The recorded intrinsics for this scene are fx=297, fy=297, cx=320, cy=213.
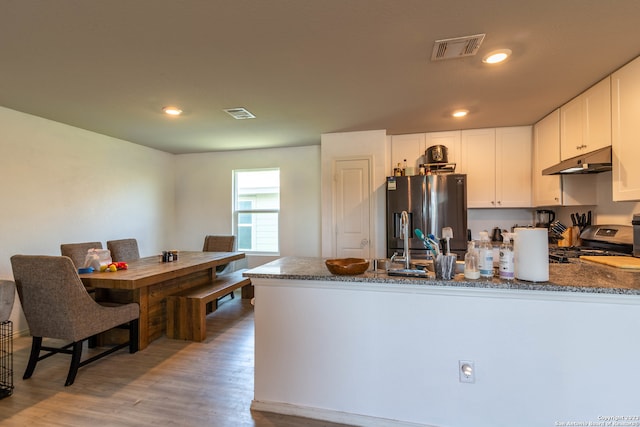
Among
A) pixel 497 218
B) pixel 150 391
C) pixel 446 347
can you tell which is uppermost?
pixel 497 218

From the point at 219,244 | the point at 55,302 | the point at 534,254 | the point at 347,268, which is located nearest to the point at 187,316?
the point at 55,302

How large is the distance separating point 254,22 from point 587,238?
342 cm

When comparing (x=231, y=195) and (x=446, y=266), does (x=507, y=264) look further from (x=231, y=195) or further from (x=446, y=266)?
(x=231, y=195)

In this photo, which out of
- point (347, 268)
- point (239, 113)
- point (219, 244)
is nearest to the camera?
point (347, 268)

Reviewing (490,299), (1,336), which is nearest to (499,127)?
(490,299)

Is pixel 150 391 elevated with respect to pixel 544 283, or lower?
lower

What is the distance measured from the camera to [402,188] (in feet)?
11.5

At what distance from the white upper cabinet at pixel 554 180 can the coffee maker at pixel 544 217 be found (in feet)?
1.26

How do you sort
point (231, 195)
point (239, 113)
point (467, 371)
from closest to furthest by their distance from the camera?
1. point (467, 371)
2. point (239, 113)
3. point (231, 195)

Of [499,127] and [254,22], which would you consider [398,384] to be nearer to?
[254,22]

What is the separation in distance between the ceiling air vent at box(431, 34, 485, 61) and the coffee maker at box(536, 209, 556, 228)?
270 centimetres

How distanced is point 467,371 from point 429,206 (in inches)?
82.7

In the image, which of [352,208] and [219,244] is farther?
[219,244]

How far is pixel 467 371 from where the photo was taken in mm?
1579
